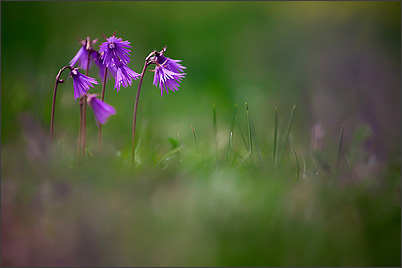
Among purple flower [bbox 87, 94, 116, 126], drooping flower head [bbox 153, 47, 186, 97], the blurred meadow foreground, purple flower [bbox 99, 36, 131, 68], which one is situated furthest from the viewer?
drooping flower head [bbox 153, 47, 186, 97]

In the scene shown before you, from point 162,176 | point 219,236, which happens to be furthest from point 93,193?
point 219,236

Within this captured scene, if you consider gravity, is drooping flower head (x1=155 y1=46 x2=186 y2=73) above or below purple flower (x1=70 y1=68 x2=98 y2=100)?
above

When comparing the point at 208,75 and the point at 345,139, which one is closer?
the point at 345,139

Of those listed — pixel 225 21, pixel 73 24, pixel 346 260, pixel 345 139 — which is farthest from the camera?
pixel 225 21

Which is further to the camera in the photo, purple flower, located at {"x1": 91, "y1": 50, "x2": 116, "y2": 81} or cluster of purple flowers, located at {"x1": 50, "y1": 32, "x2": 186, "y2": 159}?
purple flower, located at {"x1": 91, "y1": 50, "x2": 116, "y2": 81}

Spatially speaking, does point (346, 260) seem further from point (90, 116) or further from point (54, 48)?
point (54, 48)

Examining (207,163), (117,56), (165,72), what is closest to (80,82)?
(117,56)

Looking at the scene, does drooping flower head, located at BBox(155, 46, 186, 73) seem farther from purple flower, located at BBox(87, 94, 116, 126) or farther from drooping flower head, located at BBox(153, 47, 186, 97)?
purple flower, located at BBox(87, 94, 116, 126)

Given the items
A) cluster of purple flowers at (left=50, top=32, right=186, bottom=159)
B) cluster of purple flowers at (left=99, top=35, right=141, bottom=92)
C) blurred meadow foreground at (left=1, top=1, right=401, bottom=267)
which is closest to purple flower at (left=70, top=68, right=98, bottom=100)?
cluster of purple flowers at (left=50, top=32, right=186, bottom=159)
